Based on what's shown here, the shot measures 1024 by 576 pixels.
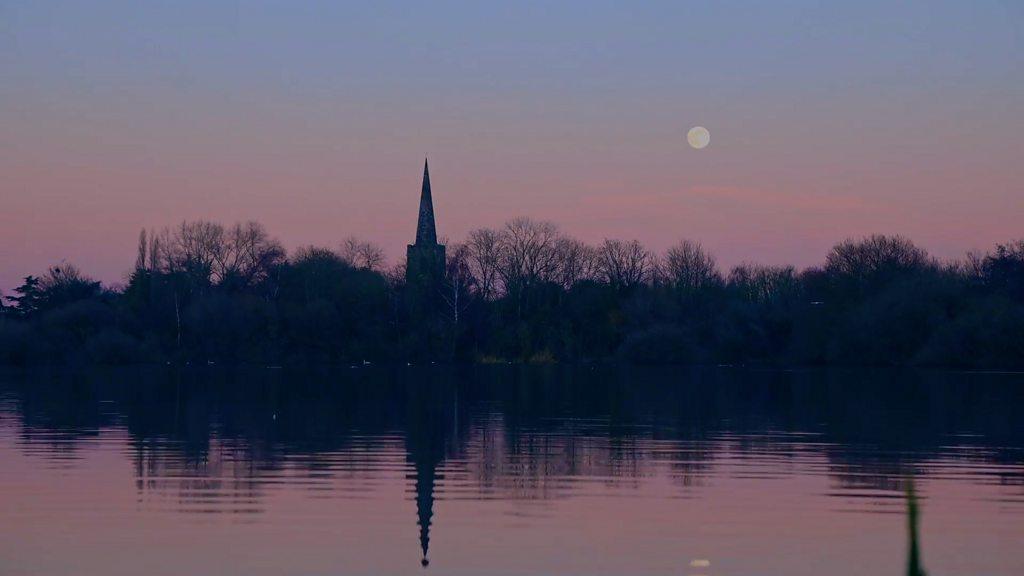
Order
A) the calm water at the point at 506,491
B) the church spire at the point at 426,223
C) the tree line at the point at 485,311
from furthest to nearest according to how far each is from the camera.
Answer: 1. the church spire at the point at 426,223
2. the tree line at the point at 485,311
3. the calm water at the point at 506,491

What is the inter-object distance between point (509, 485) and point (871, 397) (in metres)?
29.4

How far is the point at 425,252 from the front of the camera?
382 ft

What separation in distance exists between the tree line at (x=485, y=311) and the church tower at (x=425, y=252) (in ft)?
2.90

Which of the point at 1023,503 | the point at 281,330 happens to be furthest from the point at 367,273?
the point at 1023,503

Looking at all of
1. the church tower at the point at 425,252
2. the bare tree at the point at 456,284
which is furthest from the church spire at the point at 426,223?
the bare tree at the point at 456,284

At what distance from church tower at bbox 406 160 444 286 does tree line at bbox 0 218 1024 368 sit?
0.88 metres

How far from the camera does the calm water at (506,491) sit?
12461 mm

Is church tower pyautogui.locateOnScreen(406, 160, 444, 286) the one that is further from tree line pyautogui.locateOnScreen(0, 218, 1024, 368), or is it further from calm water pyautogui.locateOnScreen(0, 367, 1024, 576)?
calm water pyautogui.locateOnScreen(0, 367, 1024, 576)

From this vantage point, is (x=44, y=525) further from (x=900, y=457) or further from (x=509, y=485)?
(x=900, y=457)

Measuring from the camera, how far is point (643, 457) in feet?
73.4

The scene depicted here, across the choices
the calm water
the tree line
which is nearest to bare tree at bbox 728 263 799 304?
the tree line

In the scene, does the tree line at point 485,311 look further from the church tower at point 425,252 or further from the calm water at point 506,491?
the calm water at point 506,491

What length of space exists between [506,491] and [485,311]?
86.6m

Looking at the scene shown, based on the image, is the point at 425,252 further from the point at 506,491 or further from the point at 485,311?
the point at 506,491
